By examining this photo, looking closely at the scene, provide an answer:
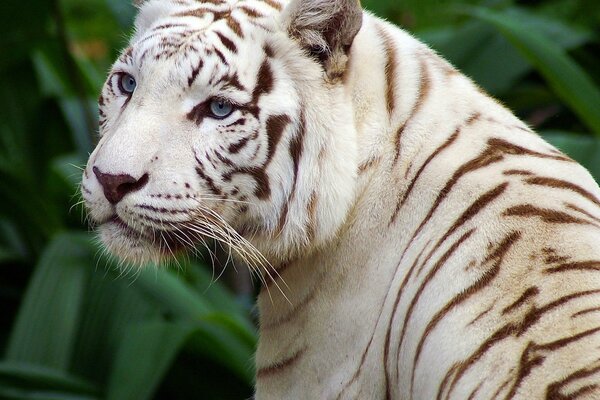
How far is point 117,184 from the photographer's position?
221 centimetres

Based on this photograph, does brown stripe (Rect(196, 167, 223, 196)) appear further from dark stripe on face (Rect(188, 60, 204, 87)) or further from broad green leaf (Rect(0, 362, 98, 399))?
broad green leaf (Rect(0, 362, 98, 399))

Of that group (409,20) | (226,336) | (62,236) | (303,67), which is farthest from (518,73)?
(303,67)

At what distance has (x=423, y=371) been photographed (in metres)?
2.08

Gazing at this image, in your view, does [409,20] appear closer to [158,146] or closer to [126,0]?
[126,0]

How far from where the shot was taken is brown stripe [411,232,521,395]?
2.08 metres

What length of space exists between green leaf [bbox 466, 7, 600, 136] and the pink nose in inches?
91.4

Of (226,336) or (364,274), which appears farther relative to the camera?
(226,336)

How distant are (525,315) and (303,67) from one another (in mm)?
751

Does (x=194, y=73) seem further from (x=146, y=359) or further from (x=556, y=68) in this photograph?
(x=556, y=68)

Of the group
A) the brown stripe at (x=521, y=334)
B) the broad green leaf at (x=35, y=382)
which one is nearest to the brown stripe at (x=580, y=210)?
the brown stripe at (x=521, y=334)

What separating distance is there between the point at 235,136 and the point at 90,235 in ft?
8.86

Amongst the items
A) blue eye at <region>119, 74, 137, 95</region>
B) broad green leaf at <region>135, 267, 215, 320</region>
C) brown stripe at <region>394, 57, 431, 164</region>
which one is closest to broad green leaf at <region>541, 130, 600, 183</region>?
broad green leaf at <region>135, 267, 215, 320</region>

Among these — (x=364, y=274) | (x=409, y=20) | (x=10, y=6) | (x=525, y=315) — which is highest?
(x=525, y=315)

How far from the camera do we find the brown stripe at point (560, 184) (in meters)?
2.19
